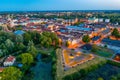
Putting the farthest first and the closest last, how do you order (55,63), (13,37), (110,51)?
(13,37)
(110,51)
(55,63)

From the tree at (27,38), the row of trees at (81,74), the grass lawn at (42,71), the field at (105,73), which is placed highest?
the tree at (27,38)

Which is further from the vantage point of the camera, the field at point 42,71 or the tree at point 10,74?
the field at point 42,71

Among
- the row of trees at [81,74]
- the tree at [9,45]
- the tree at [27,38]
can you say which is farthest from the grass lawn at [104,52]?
the tree at [9,45]

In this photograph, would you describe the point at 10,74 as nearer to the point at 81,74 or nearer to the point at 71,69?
the point at 71,69

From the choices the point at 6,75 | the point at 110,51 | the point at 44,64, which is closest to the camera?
the point at 6,75

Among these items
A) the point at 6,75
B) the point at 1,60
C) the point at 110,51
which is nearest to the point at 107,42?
the point at 110,51

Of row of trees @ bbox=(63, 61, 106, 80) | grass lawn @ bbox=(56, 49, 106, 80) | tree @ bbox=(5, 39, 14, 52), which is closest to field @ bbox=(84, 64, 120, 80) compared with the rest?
row of trees @ bbox=(63, 61, 106, 80)

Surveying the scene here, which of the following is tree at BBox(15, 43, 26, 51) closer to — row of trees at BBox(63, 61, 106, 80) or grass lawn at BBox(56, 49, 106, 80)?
grass lawn at BBox(56, 49, 106, 80)

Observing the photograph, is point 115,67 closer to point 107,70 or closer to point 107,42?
point 107,70

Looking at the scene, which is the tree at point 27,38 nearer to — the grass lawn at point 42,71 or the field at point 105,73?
the grass lawn at point 42,71

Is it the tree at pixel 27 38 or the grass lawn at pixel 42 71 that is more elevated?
the tree at pixel 27 38
